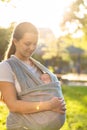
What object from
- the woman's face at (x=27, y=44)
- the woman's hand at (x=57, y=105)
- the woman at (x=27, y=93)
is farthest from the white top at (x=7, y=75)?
the woman's hand at (x=57, y=105)

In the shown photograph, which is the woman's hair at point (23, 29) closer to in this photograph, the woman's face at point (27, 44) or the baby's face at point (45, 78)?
the woman's face at point (27, 44)

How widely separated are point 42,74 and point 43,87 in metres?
0.17

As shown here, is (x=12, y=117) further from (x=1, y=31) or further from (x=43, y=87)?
(x=1, y=31)

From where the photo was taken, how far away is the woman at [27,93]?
387 cm

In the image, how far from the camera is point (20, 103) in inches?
152

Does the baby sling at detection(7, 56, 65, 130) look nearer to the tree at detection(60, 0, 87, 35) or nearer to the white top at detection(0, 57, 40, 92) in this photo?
the white top at detection(0, 57, 40, 92)

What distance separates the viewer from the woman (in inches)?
152

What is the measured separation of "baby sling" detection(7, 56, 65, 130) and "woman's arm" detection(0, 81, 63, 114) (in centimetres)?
7

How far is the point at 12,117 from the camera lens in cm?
396

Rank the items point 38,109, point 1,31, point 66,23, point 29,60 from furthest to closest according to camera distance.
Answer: point 66,23, point 1,31, point 29,60, point 38,109

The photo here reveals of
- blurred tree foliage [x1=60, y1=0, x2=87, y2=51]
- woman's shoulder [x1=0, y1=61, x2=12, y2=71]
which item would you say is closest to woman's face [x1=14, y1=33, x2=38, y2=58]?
woman's shoulder [x1=0, y1=61, x2=12, y2=71]

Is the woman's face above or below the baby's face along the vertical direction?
above

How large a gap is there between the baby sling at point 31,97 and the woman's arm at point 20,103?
7 centimetres

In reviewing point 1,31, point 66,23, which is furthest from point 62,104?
point 66,23
